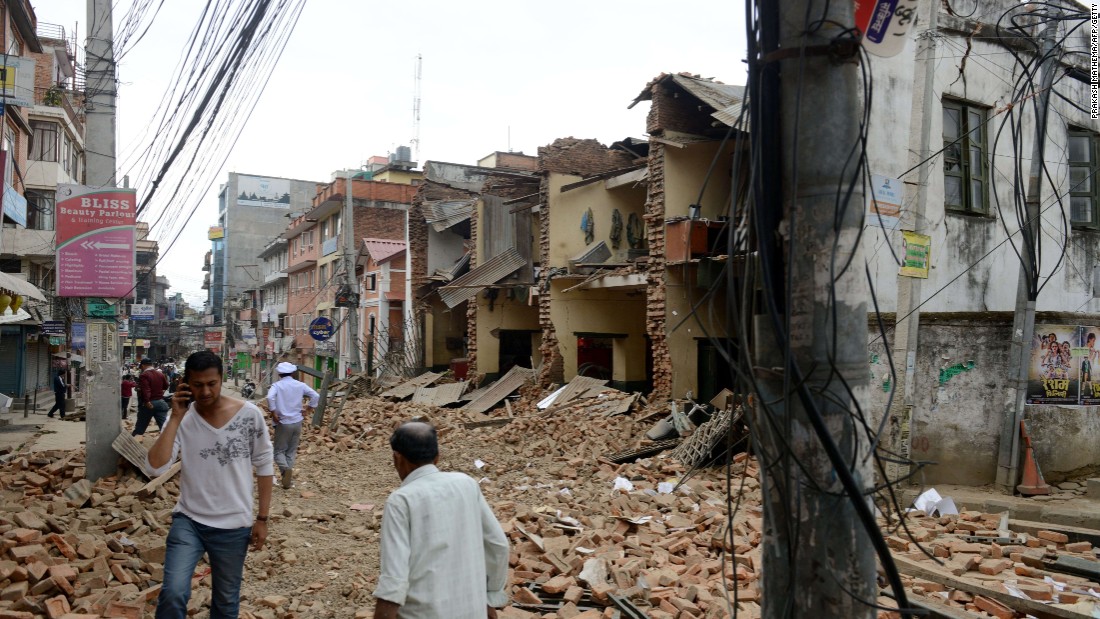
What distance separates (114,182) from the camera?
928 cm

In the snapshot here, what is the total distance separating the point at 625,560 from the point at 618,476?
411cm

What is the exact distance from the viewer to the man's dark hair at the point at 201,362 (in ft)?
13.0

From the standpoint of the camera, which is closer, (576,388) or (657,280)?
(657,280)

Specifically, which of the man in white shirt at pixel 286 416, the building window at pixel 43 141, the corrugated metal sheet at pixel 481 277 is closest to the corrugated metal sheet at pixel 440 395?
the corrugated metal sheet at pixel 481 277

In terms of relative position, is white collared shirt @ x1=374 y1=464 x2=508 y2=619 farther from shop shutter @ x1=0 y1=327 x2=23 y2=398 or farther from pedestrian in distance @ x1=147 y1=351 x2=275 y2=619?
shop shutter @ x1=0 y1=327 x2=23 y2=398

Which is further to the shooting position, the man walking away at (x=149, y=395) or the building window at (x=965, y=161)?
the man walking away at (x=149, y=395)

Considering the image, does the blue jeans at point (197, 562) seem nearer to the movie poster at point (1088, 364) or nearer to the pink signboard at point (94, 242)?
the pink signboard at point (94, 242)

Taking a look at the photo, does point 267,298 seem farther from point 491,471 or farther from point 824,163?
point 824,163

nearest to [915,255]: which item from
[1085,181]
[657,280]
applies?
[657,280]

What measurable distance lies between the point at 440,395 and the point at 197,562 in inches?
637

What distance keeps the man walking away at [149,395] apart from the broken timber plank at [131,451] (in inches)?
193

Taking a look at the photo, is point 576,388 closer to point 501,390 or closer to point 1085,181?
point 501,390

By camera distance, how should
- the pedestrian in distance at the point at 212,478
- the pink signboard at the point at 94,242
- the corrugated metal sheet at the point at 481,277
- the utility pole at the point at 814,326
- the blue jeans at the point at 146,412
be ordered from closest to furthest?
the utility pole at the point at 814,326 < the pedestrian in distance at the point at 212,478 < the pink signboard at the point at 94,242 < the blue jeans at the point at 146,412 < the corrugated metal sheet at the point at 481,277

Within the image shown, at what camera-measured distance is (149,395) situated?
13328mm
